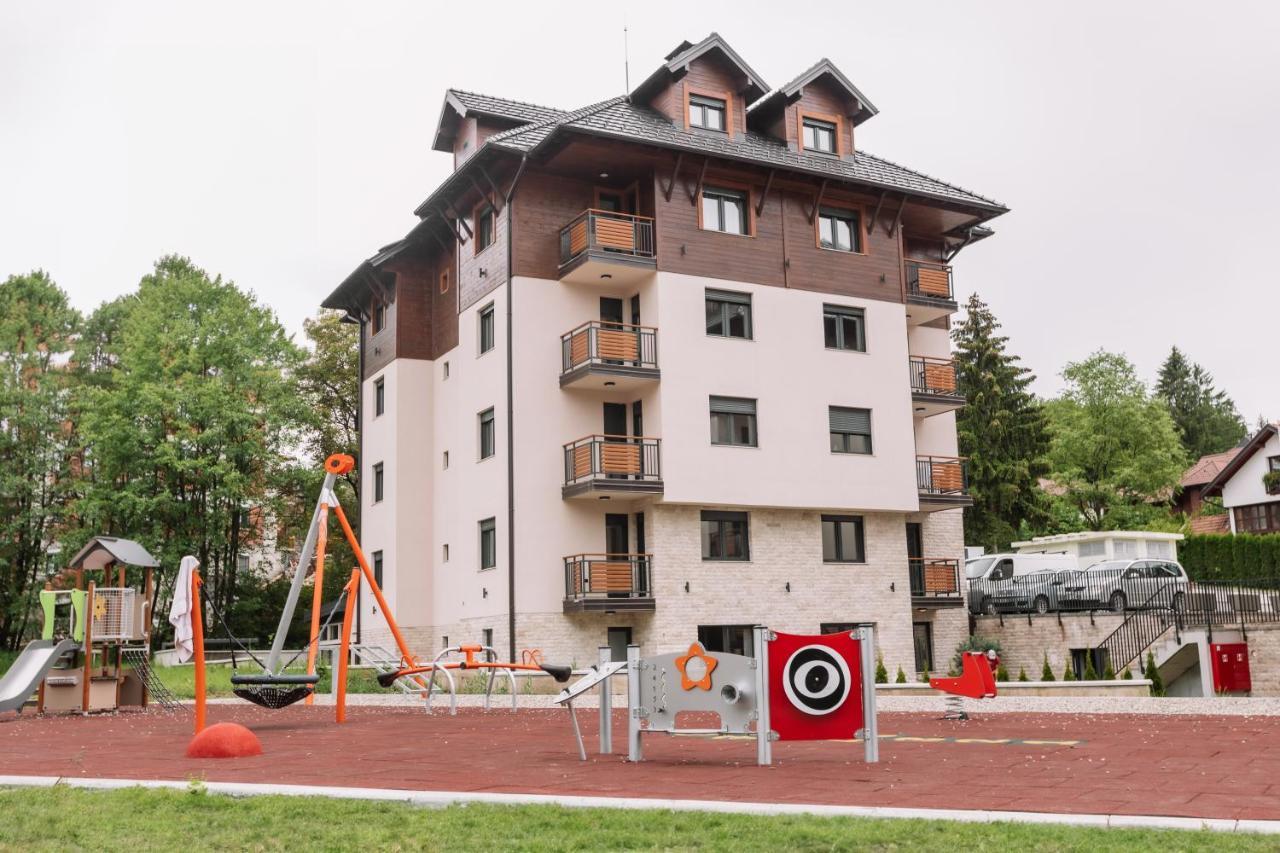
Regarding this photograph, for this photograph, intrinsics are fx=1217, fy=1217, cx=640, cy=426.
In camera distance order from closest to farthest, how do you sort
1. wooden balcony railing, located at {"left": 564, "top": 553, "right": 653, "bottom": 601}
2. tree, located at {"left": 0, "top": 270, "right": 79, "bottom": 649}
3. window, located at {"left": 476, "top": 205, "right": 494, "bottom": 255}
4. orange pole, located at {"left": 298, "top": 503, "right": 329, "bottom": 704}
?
orange pole, located at {"left": 298, "top": 503, "right": 329, "bottom": 704} → wooden balcony railing, located at {"left": 564, "top": 553, "right": 653, "bottom": 601} → window, located at {"left": 476, "top": 205, "right": 494, "bottom": 255} → tree, located at {"left": 0, "top": 270, "right": 79, "bottom": 649}

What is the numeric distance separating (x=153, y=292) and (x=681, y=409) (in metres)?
27.1

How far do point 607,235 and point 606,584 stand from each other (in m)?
8.32

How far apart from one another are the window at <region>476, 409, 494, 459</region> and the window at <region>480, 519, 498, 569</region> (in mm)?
1758

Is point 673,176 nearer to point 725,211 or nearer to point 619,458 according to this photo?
point 725,211

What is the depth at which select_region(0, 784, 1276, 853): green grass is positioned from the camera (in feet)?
21.2

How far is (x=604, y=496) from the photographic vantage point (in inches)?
1139

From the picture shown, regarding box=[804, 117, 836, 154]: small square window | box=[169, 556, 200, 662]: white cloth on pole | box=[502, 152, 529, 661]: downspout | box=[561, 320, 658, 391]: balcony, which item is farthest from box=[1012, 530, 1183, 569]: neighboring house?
box=[169, 556, 200, 662]: white cloth on pole

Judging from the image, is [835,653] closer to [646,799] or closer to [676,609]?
[646,799]

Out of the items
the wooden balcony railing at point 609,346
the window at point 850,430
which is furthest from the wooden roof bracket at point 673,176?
the window at point 850,430

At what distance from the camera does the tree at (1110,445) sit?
64625 millimetres

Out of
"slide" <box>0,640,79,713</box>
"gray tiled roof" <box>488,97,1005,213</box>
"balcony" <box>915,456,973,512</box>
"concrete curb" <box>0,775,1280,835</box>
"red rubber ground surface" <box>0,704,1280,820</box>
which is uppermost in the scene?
"gray tiled roof" <box>488,97,1005,213</box>

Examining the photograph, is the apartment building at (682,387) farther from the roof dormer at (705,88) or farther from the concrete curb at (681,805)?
Answer: the concrete curb at (681,805)

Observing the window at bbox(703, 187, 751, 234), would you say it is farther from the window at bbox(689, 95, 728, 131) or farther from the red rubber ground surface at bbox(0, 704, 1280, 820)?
the red rubber ground surface at bbox(0, 704, 1280, 820)

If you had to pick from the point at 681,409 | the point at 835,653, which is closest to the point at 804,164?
the point at 681,409
